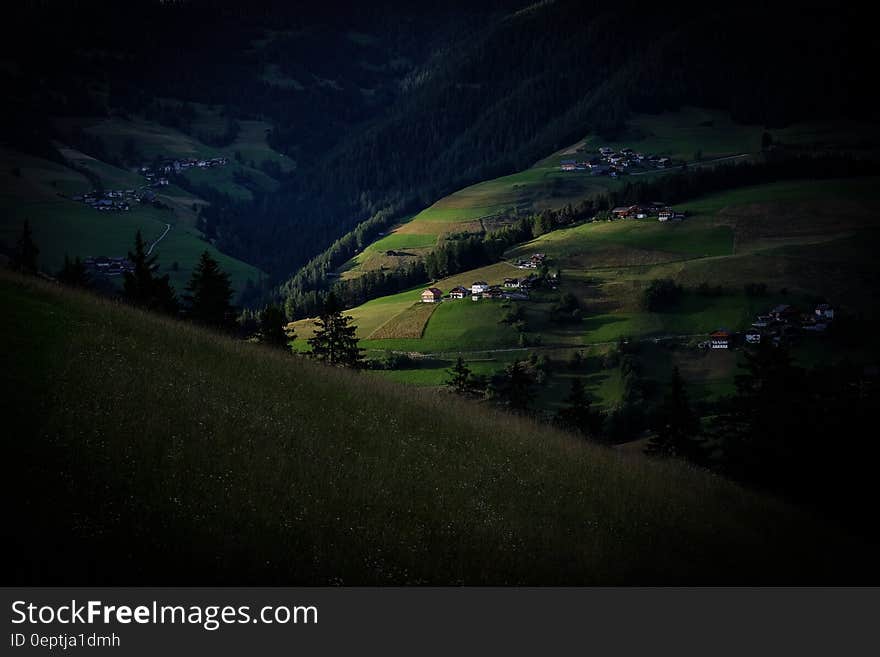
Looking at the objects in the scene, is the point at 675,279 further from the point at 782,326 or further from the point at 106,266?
the point at 106,266

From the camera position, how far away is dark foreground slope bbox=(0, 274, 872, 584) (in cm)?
1105

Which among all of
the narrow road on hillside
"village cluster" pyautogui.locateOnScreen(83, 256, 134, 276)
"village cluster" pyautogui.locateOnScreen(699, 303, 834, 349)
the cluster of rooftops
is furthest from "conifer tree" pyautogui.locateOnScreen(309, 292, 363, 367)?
"village cluster" pyautogui.locateOnScreen(83, 256, 134, 276)

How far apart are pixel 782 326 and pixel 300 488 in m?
113

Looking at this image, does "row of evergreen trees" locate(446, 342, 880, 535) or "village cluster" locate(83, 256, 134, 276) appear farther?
"village cluster" locate(83, 256, 134, 276)

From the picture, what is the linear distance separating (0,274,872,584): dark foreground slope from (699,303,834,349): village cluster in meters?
92.4

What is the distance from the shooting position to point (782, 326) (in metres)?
112

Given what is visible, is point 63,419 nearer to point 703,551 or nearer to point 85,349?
point 85,349

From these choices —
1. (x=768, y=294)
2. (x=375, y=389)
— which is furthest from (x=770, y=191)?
(x=375, y=389)

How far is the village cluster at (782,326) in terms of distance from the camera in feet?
359

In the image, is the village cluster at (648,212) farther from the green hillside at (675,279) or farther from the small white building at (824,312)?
the small white building at (824,312)

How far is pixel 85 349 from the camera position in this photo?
17.7m

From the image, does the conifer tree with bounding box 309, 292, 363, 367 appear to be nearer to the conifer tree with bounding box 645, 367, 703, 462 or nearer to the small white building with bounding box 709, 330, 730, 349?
the conifer tree with bounding box 645, 367, 703, 462

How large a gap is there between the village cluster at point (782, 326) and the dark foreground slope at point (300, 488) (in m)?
92.4

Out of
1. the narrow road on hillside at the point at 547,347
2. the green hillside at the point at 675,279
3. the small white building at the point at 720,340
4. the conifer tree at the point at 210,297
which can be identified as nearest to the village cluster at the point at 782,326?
the small white building at the point at 720,340
